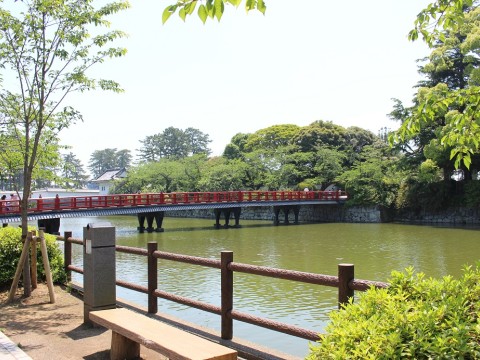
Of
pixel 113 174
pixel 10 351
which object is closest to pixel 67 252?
pixel 10 351

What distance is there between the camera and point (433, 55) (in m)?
31.1

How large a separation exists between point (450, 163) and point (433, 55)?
7.01 metres

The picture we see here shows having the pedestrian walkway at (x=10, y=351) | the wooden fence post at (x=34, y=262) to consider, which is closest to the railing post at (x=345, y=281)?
the pedestrian walkway at (x=10, y=351)

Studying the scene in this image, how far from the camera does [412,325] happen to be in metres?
2.04

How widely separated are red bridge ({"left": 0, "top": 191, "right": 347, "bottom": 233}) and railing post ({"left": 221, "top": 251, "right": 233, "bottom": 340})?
18763 mm

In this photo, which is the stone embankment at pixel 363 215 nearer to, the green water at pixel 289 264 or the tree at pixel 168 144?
the green water at pixel 289 264

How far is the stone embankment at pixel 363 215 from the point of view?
31658 millimetres

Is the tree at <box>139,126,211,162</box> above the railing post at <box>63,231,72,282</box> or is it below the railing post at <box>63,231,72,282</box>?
above

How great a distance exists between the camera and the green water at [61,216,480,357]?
8875 millimetres

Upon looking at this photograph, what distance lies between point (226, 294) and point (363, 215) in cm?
3285

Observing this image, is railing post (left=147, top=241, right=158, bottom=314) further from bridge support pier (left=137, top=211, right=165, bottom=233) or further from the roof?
the roof

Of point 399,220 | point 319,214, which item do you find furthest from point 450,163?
point 319,214

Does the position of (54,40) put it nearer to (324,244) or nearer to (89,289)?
(89,289)

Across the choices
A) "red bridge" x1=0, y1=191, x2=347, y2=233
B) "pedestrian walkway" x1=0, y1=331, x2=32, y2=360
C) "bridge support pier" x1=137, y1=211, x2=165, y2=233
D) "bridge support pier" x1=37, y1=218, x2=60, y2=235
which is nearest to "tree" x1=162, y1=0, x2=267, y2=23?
"pedestrian walkway" x1=0, y1=331, x2=32, y2=360
